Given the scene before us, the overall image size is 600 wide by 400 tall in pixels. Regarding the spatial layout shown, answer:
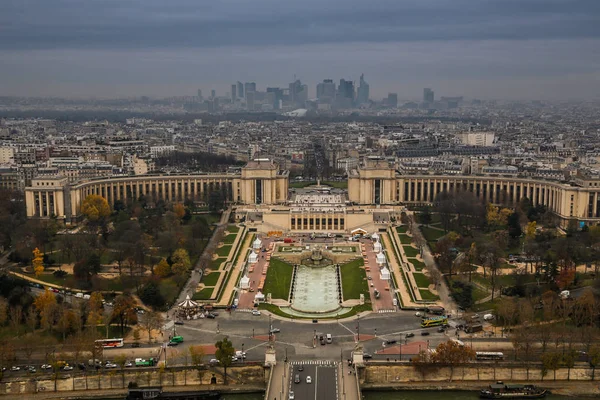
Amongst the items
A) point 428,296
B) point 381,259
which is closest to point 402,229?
point 381,259

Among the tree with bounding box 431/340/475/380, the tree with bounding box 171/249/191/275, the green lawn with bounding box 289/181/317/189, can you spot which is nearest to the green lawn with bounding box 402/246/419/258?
the tree with bounding box 171/249/191/275

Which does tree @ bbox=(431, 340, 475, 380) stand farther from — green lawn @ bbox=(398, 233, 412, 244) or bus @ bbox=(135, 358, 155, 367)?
green lawn @ bbox=(398, 233, 412, 244)

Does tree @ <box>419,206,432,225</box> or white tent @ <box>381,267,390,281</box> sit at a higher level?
tree @ <box>419,206,432,225</box>

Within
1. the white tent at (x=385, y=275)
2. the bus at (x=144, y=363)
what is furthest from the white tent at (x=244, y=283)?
the bus at (x=144, y=363)

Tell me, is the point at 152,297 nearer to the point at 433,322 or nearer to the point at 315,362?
the point at 315,362

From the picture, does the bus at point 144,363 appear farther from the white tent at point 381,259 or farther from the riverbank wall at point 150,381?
the white tent at point 381,259

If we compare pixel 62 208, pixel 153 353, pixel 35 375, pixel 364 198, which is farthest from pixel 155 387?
pixel 364 198

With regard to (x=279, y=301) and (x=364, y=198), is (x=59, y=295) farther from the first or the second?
(x=364, y=198)
